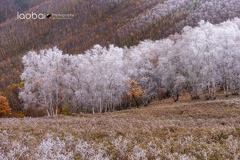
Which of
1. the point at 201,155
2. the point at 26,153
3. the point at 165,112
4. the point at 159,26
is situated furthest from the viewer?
the point at 159,26

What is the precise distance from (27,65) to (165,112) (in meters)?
34.1

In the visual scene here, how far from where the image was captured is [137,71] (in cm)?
6091

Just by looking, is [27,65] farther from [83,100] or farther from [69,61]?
[83,100]

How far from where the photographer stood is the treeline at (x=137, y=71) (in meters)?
46.4

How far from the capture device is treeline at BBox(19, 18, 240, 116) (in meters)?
46.4

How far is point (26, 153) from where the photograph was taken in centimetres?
846

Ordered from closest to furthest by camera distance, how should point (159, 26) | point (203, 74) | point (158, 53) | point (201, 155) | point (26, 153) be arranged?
point (26, 153) → point (201, 155) → point (203, 74) → point (158, 53) → point (159, 26)

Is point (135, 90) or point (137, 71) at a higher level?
point (137, 71)

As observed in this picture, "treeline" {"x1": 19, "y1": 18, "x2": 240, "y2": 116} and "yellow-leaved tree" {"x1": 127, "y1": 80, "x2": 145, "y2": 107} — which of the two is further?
"yellow-leaved tree" {"x1": 127, "y1": 80, "x2": 145, "y2": 107}

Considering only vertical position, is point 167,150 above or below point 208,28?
below

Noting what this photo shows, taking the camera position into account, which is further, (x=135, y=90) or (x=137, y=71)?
(x=137, y=71)

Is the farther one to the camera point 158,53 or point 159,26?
point 159,26

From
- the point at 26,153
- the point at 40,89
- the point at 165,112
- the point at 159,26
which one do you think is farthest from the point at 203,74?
the point at 159,26

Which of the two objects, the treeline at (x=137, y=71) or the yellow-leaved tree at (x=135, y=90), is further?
the yellow-leaved tree at (x=135, y=90)
